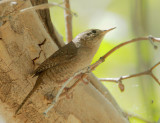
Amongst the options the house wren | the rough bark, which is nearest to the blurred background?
the house wren

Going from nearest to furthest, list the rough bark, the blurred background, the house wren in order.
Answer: the rough bark, the house wren, the blurred background

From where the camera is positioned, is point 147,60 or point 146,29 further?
point 147,60

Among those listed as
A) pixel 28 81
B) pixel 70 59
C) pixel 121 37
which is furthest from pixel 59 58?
pixel 121 37

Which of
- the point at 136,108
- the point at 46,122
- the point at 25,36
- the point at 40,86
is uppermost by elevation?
the point at 25,36

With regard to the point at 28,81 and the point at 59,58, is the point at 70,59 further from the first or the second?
the point at 28,81

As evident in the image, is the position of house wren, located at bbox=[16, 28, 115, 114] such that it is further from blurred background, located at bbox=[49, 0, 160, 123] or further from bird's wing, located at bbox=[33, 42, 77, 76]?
blurred background, located at bbox=[49, 0, 160, 123]

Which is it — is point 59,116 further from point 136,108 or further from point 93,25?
point 93,25

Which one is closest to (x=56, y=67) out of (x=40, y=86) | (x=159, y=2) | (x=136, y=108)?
(x=40, y=86)
